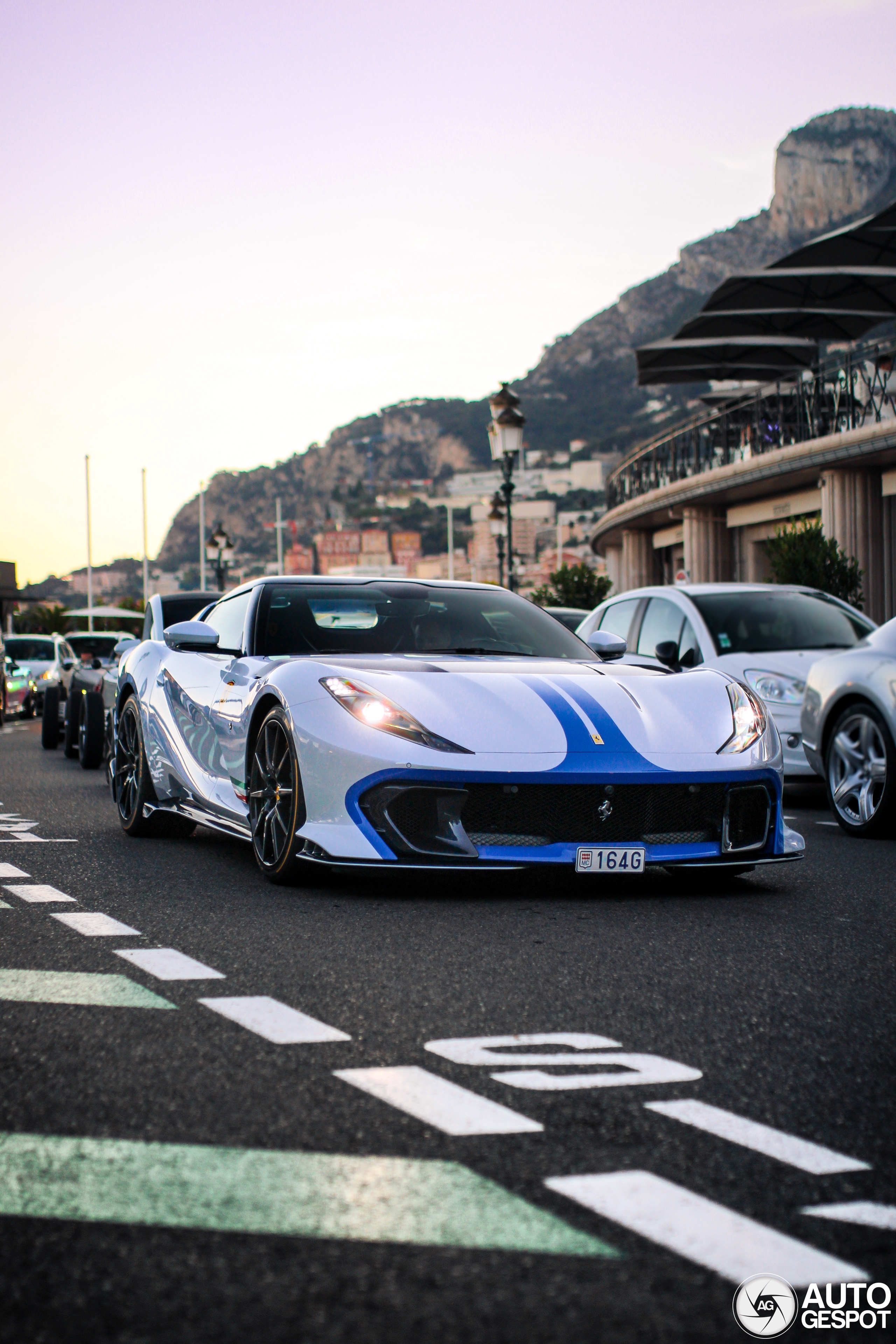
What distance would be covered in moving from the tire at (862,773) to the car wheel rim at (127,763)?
3.94 meters

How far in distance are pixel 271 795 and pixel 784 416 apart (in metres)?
22.0

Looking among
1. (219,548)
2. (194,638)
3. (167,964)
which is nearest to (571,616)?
(194,638)

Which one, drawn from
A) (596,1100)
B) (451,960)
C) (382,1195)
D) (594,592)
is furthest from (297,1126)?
(594,592)

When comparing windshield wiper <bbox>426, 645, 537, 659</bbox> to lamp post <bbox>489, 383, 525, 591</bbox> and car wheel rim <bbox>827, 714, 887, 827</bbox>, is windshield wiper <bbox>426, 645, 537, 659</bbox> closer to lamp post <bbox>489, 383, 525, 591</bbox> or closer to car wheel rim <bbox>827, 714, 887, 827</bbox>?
car wheel rim <bbox>827, 714, 887, 827</bbox>

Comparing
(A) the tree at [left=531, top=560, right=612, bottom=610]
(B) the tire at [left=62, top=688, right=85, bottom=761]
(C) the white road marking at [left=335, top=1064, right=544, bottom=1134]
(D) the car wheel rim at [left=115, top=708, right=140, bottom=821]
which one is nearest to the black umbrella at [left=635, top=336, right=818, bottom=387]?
(A) the tree at [left=531, top=560, right=612, bottom=610]

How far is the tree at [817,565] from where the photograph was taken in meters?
20.3

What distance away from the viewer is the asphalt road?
2.20 m

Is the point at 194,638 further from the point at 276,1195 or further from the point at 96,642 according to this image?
the point at 96,642

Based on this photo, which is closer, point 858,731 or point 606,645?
point 606,645

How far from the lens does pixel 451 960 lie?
15.3 ft

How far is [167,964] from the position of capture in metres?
4.59

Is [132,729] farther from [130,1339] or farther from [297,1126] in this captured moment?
[130,1339]

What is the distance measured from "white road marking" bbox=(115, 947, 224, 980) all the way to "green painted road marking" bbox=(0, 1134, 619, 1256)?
1514mm

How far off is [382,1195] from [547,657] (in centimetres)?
471
